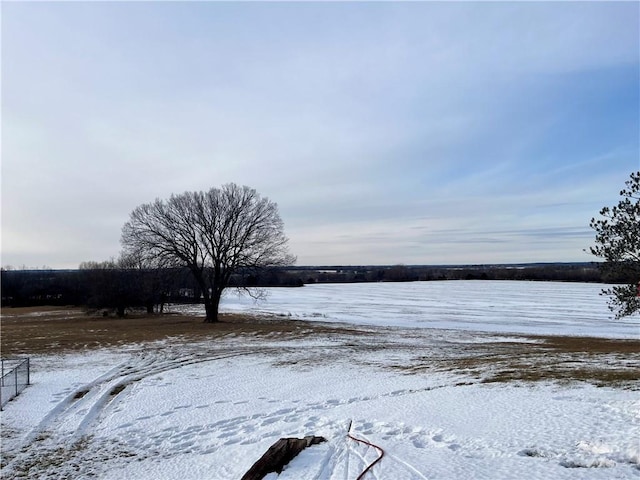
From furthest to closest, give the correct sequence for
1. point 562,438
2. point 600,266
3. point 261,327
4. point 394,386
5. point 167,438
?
point 261,327, point 600,266, point 394,386, point 167,438, point 562,438

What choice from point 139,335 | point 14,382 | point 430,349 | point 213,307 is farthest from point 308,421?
point 213,307

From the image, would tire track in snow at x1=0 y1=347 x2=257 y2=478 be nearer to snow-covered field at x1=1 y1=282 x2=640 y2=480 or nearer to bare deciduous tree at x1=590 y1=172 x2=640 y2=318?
snow-covered field at x1=1 y1=282 x2=640 y2=480

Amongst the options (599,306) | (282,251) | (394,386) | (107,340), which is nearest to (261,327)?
(282,251)

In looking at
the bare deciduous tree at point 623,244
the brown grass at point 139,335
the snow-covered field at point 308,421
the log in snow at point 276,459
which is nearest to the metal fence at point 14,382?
the snow-covered field at point 308,421

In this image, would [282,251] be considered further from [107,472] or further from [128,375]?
[107,472]

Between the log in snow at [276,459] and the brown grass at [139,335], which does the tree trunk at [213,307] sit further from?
the log in snow at [276,459]

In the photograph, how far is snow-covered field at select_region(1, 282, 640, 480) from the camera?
283 inches

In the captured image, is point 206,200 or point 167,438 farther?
point 206,200

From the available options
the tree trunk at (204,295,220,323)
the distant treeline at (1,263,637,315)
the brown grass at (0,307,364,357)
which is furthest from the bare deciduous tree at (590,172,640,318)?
the tree trunk at (204,295,220,323)

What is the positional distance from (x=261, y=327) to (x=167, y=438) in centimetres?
2286

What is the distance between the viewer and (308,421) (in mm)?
9953

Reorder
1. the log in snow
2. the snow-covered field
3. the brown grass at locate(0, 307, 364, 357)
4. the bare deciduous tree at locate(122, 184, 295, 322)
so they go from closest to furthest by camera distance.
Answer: the log in snow, the snow-covered field, the brown grass at locate(0, 307, 364, 357), the bare deciduous tree at locate(122, 184, 295, 322)

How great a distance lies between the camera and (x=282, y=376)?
1525 cm

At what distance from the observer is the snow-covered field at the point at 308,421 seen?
7184mm
